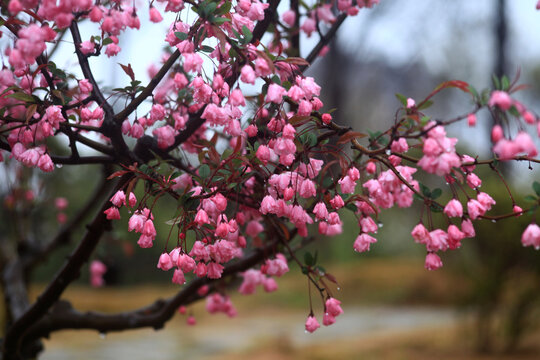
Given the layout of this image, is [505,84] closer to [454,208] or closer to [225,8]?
[454,208]

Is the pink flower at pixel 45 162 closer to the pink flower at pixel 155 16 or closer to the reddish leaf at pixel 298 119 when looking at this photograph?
the pink flower at pixel 155 16

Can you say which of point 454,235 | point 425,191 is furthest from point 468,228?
point 425,191

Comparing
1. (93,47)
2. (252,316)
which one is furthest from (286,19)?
(252,316)

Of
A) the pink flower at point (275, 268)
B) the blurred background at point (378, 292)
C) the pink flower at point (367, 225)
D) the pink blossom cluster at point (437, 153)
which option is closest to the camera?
the pink blossom cluster at point (437, 153)

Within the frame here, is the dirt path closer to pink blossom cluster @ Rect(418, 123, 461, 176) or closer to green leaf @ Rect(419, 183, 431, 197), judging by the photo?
green leaf @ Rect(419, 183, 431, 197)

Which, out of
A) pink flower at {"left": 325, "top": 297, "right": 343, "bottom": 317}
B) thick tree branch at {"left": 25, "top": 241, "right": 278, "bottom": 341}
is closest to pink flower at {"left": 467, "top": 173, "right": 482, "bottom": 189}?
pink flower at {"left": 325, "top": 297, "right": 343, "bottom": 317}

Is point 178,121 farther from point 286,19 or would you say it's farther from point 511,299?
point 511,299

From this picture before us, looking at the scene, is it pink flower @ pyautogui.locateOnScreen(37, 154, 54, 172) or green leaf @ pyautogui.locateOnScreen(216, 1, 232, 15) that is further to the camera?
pink flower @ pyautogui.locateOnScreen(37, 154, 54, 172)

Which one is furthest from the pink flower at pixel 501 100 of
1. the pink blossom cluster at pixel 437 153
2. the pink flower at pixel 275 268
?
the pink flower at pixel 275 268

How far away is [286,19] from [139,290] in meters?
8.91

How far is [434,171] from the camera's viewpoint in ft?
3.88

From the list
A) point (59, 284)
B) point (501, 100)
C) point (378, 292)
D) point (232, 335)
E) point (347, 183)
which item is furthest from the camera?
point (378, 292)

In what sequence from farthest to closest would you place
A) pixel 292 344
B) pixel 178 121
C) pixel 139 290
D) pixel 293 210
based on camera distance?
pixel 139 290
pixel 292 344
pixel 178 121
pixel 293 210

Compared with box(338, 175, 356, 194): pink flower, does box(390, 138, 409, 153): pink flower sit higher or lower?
higher
